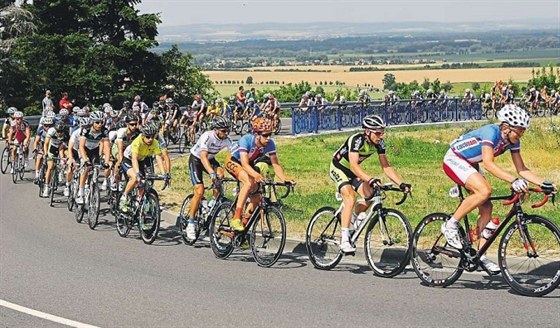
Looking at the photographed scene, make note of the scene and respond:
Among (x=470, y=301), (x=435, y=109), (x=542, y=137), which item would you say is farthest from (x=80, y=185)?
(x=435, y=109)

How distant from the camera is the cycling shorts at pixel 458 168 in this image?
1052 centimetres

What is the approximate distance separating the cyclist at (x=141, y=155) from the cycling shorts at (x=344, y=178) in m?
3.40

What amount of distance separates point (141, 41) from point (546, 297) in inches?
1753

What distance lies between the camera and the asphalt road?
30.6 ft

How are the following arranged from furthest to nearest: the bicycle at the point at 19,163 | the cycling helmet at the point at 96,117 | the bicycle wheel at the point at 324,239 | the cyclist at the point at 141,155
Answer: the bicycle at the point at 19,163 < the cycling helmet at the point at 96,117 < the cyclist at the point at 141,155 < the bicycle wheel at the point at 324,239

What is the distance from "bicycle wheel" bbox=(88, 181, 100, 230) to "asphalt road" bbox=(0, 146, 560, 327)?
180cm

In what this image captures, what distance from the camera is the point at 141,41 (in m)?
52.4

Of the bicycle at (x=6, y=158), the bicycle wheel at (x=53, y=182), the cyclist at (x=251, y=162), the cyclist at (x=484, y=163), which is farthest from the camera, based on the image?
the bicycle at (x=6, y=158)

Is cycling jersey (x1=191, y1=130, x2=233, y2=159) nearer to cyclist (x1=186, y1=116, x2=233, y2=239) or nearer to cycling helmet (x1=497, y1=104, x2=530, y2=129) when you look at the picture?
cyclist (x1=186, y1=116, x2=233, y2=239)

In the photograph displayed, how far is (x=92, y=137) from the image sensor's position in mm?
17344

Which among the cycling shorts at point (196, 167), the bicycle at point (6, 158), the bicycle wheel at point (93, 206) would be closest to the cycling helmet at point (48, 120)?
the bicycle at point (6, 158)

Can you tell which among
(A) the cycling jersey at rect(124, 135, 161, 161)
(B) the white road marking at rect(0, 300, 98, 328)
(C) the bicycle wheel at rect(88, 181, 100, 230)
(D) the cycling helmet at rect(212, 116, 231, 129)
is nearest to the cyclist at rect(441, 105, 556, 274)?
(D) the cycling helmet at rect(212, 116, 231, 129)

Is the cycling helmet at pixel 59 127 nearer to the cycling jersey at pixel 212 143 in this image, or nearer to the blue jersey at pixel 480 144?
the cycling jersey at pixel 212 143

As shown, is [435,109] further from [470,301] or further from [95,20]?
[470,301]
